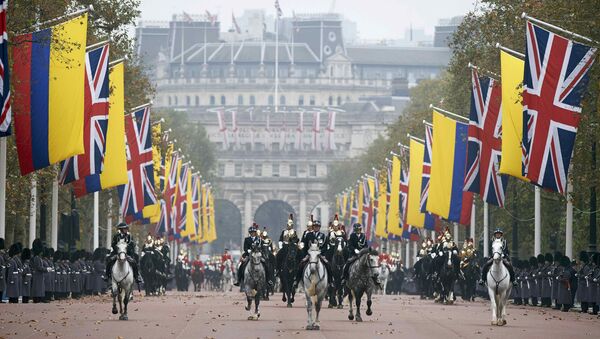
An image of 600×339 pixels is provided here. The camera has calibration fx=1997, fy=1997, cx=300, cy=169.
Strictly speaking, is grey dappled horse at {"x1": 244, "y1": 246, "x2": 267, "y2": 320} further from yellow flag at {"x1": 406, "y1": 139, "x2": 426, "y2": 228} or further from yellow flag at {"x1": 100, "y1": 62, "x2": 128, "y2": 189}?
yellow flag at {"x1": 406, "y1": 139, "x2": 426, "y2": 228}

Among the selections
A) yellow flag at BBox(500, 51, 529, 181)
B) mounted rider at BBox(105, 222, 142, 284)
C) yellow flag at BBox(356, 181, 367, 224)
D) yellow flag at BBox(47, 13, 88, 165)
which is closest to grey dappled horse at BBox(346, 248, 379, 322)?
mounted rider at BBox(105, 222, 142, 284)

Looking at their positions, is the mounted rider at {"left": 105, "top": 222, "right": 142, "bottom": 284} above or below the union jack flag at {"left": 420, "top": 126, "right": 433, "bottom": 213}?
below

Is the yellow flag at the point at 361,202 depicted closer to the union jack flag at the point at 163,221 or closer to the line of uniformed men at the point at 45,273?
the union jack flag at the point at 163,221

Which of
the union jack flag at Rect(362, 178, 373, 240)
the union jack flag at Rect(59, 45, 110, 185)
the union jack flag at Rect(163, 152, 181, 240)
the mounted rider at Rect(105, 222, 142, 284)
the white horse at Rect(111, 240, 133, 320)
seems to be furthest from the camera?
the union jack flag at Rect(362, 178, 373, 240)

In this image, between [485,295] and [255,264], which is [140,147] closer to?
[485,295]

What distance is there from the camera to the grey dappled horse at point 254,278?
48531mm

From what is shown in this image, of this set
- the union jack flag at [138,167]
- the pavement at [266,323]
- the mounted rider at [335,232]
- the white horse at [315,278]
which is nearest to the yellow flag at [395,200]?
the union jack flag at [138,167]

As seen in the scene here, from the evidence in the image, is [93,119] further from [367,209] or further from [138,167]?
[367,209]

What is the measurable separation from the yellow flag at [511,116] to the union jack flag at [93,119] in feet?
39.7

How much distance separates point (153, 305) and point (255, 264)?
36.6 feet

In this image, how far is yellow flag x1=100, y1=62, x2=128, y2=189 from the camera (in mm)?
66750

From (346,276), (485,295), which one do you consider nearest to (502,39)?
(485,295)

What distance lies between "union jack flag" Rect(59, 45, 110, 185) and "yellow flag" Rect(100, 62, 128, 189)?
5.67m

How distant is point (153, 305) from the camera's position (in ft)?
195
